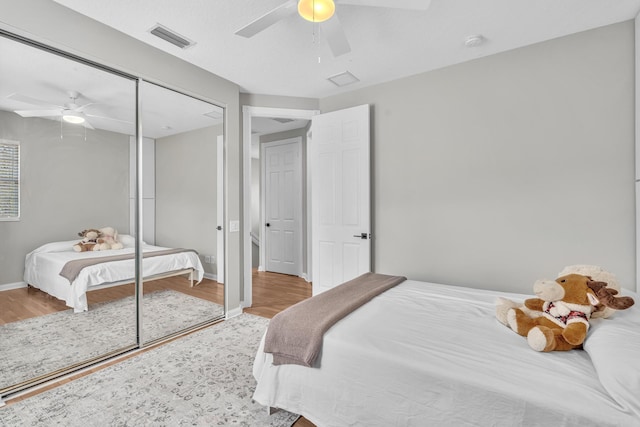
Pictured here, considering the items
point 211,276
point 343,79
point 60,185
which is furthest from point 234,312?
point 343,79

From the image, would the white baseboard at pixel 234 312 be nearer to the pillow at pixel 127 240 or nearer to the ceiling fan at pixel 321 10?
the pillow at pixel 127 240

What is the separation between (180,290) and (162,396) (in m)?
1.20

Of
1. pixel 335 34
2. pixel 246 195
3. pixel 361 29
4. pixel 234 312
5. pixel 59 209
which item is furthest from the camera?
pixel 246 195

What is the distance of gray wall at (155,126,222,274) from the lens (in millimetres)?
2785

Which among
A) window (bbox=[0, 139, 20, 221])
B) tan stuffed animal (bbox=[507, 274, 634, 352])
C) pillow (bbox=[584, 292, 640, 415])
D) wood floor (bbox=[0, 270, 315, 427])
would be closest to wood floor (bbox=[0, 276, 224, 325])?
wood floor (bbox=[0, 270, 315, 427])

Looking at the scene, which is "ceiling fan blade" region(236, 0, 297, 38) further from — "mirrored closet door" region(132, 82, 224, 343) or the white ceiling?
"mirrored closet door" region(132, 82, 224, 343)

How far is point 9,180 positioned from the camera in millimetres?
1985

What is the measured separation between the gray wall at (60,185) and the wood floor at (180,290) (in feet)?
0.53

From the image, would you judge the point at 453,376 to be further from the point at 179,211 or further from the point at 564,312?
the point at 179,211

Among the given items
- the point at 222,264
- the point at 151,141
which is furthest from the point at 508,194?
the point at 151,141

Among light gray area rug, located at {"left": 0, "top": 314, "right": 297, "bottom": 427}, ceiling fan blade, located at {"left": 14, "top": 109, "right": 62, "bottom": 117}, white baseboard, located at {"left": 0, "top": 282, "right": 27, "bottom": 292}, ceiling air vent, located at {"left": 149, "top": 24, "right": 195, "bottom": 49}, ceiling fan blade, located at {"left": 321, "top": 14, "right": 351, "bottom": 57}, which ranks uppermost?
ceiling air vent, located at {"left": 149, "top": 24, "right": 195, "bottom": 49}

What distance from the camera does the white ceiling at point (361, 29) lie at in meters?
2.14

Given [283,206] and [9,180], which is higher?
[9,180]

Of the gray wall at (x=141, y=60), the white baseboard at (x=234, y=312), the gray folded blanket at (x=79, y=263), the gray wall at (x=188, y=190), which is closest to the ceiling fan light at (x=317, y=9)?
the gray wall at (x=141, y=60)
